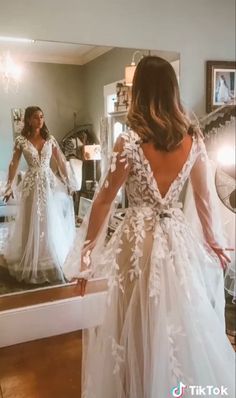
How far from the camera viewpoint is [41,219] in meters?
2.07

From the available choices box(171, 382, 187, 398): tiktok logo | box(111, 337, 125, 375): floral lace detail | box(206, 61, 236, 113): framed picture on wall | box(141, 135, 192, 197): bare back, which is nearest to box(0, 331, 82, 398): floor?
box(111, 337, 125, 375): floral lace detail

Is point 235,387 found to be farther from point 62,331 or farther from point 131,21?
point 131,21

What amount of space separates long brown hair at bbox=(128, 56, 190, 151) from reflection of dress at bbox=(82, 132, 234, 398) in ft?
0.20

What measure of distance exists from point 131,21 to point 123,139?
974mm

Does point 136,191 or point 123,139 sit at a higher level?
point 123,139

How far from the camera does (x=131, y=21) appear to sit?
6.46ft

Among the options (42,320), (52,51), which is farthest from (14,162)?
(42,320)

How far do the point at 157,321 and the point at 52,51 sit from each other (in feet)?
4.57

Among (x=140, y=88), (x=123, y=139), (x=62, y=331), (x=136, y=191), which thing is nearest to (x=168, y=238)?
(x=136, y=191)

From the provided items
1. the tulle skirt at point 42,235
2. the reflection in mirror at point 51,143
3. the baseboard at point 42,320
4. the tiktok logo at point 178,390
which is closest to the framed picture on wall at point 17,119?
Result: the reflection in mirror at point 51,143

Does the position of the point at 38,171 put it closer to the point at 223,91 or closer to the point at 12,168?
the point at 12,168

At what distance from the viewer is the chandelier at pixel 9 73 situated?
1826 mm

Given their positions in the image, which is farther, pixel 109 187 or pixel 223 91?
pixel 223 91

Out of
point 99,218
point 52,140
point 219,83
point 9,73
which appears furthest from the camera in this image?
point 219,83
